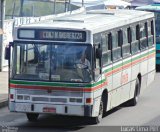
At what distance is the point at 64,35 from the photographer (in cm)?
1653

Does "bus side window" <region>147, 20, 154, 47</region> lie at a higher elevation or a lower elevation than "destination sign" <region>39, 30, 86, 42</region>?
lower

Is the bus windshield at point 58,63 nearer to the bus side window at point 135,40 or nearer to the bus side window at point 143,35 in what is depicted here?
the bus side window at point 135,40

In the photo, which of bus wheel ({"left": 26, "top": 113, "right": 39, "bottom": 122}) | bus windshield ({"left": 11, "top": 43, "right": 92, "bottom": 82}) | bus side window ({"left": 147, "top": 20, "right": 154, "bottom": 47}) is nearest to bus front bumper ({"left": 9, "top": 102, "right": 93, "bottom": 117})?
bus windshield ({"left": 11, "top": 43, "right": 92, "bottom": 82})

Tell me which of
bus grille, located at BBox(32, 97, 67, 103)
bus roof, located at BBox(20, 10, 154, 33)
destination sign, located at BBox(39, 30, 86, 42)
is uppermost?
bus roof, located at BBox(20, 10, 154, 33)

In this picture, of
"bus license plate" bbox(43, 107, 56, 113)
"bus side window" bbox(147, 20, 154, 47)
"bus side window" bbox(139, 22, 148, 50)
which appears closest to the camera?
"bus license plate" bbox(43, 107, 56, 113)

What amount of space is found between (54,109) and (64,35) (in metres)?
1.73

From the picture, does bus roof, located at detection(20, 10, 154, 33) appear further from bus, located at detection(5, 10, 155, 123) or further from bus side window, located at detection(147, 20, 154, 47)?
bus side window, located at detection(147, 20, 154, 47)

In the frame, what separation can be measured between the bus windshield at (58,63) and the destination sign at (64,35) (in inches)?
5.5

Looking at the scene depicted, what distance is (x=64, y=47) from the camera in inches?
651

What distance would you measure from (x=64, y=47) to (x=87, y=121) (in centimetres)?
229

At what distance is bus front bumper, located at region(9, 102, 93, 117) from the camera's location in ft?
53.4

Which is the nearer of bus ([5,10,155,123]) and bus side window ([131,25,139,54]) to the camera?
bus ([5,10,155,123])

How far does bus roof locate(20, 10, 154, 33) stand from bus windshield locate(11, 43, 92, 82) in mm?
488

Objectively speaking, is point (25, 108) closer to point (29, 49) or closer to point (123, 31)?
point (29, 49)
